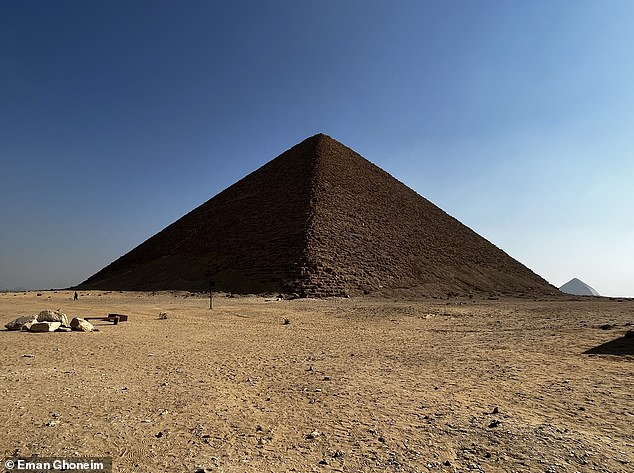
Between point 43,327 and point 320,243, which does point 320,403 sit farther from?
point 320,243

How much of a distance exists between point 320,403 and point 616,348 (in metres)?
7.12

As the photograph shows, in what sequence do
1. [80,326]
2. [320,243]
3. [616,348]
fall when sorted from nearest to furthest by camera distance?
1. [616,348]
2. [80,326]
3. [320,243]

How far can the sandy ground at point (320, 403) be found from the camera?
345 centimetres

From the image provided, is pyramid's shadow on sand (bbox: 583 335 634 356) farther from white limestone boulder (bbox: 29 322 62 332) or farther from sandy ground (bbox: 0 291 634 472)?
white limestone boulder (bbox: 29 322 62 332)

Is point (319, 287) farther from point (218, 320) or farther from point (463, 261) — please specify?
point (463, 261)

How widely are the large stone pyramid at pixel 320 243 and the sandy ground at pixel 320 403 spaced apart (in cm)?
2010

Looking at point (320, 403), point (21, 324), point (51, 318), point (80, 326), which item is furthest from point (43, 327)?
point (320, 403)

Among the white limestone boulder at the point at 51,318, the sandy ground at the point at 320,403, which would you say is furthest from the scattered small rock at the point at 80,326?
the sandy ground at the point at 320,403

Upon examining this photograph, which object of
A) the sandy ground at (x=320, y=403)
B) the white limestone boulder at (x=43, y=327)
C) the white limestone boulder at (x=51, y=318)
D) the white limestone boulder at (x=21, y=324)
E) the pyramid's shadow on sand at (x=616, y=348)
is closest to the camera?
the sandy ground at (x=320, y=403)

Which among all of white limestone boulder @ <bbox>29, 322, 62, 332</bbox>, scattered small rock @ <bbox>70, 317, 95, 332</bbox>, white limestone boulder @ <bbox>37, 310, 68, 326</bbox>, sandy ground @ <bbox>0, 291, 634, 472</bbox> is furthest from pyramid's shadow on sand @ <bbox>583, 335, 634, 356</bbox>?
white limestone boulder @ <bbox>37, 310, 68, 326</bbox>

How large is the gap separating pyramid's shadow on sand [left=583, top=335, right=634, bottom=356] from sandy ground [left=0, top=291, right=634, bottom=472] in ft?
0.17

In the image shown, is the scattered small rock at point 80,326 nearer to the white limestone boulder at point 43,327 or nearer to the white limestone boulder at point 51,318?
the white limestone boulder at point 51,318

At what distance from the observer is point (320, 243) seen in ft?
117

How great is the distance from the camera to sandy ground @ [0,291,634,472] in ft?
11.3
